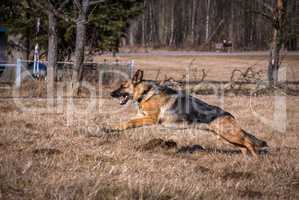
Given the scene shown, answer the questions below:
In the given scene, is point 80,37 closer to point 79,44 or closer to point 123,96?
point 79,44

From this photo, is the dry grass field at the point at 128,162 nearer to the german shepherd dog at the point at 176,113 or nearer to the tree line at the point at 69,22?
the german shepherd dog at the point at 176,113

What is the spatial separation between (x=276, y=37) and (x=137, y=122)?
Result: 1851 cm

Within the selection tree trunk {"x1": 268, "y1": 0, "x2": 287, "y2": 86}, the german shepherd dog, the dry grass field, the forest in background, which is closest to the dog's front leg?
the german shepherd dog

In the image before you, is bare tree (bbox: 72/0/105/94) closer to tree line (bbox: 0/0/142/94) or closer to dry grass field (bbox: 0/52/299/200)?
tree line (bbox: 0/0/142/94)

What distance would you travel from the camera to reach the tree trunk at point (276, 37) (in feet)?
90.0

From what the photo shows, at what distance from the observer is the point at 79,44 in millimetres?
21453

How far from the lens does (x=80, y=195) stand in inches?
240

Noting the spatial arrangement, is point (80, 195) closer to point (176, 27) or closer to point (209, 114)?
point (209, 114)

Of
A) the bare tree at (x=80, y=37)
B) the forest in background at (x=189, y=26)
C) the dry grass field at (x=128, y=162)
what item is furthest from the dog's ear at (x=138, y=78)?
the forest in background at (x=189, y=26)

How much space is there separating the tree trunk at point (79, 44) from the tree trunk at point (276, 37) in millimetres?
9420

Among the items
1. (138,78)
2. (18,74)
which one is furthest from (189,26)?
(138,78)

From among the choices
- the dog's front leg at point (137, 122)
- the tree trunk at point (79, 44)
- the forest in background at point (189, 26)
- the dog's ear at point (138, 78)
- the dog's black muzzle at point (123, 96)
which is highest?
the forest in background at point (189, 26)

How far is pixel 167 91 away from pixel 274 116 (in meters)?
7.37

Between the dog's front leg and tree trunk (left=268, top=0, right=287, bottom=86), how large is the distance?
17.1m
